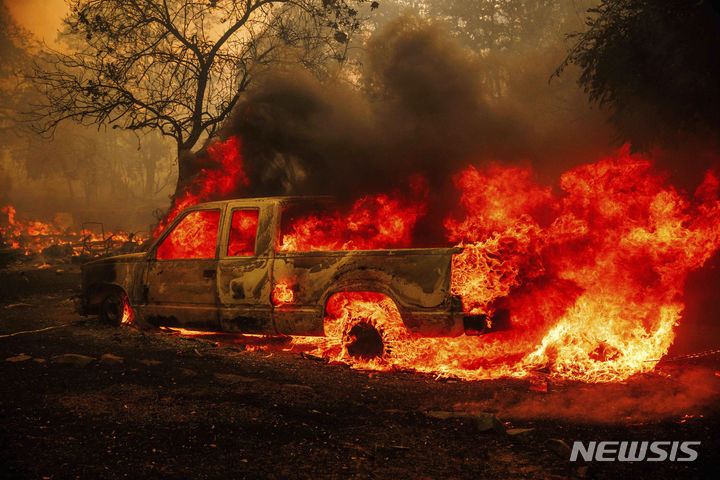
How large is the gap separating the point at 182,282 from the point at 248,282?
3.28 feet

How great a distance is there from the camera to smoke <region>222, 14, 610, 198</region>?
8.36m

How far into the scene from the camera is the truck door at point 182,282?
6.02m

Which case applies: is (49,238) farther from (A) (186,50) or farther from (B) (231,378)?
(B) (231,378)

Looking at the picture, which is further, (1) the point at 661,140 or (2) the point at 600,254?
(1) the point at 661,140

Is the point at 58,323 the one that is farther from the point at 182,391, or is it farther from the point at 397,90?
the point at 397,90

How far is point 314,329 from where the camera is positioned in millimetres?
5465

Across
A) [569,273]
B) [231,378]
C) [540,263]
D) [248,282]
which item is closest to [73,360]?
[231,378]

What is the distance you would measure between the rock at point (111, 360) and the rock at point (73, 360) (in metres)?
0.13

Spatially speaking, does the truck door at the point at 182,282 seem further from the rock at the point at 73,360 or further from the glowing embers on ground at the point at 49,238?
the glowing embers on ground at the point at 49,238

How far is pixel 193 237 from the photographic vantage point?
6.99m

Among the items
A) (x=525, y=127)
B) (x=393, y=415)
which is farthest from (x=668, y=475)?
(x=525, y=127)

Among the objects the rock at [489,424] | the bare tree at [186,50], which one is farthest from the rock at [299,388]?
the bare tree at [186,50]

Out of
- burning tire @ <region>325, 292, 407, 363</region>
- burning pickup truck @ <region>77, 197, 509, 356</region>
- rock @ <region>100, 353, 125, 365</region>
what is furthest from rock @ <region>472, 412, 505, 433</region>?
rock @ <region>100, 353, 125, 365</region>

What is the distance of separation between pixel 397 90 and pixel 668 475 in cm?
835
